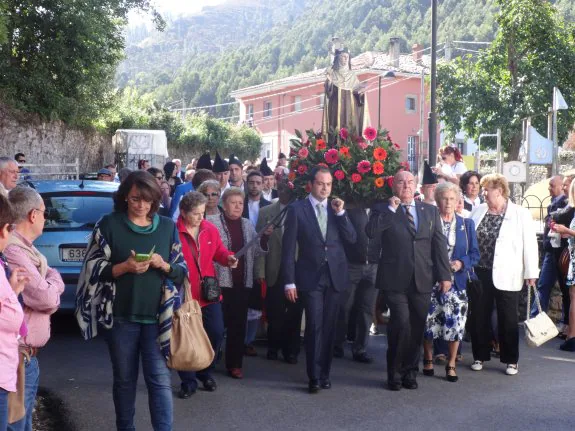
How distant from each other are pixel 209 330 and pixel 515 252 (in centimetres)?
323

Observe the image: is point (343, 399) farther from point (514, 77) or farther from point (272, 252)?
point (514, 77)

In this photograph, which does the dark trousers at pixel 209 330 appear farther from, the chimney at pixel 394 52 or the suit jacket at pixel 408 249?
the chimney at pixel 394 52

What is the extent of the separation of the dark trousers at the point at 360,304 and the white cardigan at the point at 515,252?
1.39 metres

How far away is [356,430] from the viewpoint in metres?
6.73

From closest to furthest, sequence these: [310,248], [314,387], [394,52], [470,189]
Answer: [314,387] < [310,248] < [470,189] < [394,52]

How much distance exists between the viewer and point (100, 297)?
568cm

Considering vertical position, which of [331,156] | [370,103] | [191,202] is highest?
[370,103]

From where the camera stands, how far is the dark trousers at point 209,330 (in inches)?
308

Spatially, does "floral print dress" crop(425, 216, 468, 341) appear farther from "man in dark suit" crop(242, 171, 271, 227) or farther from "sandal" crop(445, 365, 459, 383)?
"man in dark suit" crop(242, 171, 271, 227)

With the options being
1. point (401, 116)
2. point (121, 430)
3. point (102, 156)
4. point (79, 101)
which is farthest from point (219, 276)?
point (401, 116)

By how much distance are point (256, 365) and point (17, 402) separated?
477 centimetres

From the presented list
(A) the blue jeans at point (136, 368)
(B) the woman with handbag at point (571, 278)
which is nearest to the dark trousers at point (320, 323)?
(A) the blue jeans at point (136, 368)

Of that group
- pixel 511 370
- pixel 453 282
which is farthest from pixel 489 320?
pixel 453 282

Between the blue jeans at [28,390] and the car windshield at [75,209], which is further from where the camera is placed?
the car windshield at [75,209]
